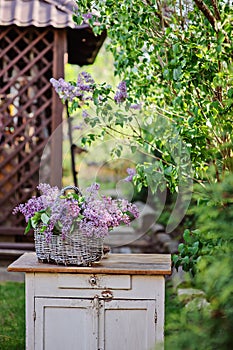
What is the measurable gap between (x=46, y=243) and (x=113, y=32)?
4.66 feet

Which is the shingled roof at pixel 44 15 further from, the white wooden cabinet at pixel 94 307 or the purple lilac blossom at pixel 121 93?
the white wooden cabinet at pixel 94 307

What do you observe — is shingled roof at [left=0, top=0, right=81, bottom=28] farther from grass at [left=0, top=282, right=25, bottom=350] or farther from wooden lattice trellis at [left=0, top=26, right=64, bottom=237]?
grass at [left=0, top=282, right=25, bottom=350]

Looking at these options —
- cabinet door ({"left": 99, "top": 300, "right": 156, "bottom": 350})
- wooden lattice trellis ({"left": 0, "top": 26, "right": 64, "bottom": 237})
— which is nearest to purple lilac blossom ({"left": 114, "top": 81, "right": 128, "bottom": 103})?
cabinet door ({"left": 99, "top": 300, "right": 156, "bottom": 350})

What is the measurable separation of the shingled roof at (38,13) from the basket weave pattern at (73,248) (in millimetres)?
3269

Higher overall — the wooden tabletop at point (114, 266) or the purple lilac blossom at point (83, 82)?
the purple lilac blossom at point (83, 82)

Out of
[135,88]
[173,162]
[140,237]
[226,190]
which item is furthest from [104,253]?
[140,237]

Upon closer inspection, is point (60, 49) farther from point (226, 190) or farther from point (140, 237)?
point (226, 190)

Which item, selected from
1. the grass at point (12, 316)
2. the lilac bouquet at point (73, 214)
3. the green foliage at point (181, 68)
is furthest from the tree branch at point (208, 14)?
the grass at point (12, 316)

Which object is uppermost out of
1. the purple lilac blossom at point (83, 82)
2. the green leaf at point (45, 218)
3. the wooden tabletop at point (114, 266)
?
the purple lilac blossom at point (83, 82)

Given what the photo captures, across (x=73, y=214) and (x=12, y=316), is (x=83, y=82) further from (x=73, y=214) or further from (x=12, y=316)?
(x=12, y=316)

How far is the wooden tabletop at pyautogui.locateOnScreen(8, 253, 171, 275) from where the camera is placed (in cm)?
274

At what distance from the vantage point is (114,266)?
2832 millimetres

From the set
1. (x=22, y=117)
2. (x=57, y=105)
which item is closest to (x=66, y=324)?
(x=57, y=105)

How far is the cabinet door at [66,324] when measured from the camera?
277cm
